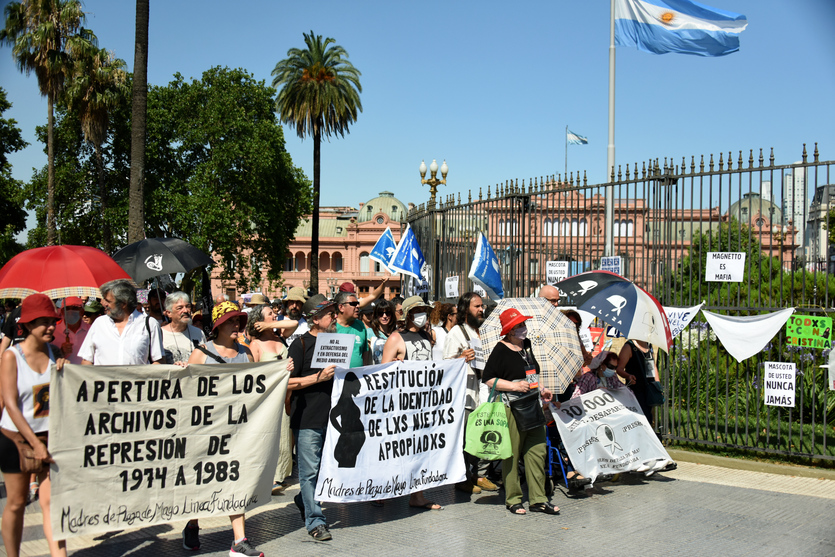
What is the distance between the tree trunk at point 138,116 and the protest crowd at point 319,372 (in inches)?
221

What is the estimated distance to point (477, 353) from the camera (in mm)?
6953

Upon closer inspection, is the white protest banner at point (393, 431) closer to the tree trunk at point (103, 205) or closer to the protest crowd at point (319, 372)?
the protest crowd at point (319, 372)

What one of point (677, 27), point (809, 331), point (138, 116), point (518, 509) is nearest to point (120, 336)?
point (518, 509)

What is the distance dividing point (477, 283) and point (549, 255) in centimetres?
136

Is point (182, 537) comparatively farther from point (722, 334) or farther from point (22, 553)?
point (722, 334)

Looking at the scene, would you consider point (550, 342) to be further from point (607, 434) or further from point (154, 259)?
point (154, 259)

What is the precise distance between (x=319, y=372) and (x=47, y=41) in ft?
82.5

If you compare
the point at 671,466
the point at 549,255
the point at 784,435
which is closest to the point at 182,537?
the point at 671,466

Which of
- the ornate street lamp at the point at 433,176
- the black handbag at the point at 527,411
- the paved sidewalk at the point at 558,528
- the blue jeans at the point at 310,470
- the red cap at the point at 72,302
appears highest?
the ornate street lamp at the point at 433,176

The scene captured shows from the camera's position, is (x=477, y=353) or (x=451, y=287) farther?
(x=451, y=287)

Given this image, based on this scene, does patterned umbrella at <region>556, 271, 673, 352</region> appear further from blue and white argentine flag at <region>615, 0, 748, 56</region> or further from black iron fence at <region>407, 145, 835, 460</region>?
blue and white argentine flag at <region>615, 0, 748, 56</region>

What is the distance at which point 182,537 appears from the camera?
18.6 feet

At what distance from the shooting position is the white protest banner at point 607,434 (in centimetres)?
700

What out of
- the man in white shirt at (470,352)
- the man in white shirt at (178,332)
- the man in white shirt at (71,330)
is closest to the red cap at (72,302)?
the man in white shirt at (71,330)
